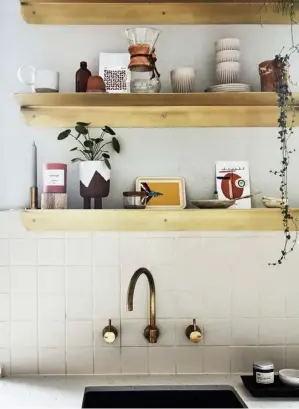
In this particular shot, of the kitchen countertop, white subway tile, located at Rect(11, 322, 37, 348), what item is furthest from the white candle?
the kitchen countertop

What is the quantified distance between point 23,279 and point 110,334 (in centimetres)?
40

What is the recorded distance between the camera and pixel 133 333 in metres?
2.32

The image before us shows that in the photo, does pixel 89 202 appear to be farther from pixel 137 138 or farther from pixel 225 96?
pixel 225 96

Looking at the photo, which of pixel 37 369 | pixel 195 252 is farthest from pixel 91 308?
pixel 195 252

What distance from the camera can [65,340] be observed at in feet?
7.56

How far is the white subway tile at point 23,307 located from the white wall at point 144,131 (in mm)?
360

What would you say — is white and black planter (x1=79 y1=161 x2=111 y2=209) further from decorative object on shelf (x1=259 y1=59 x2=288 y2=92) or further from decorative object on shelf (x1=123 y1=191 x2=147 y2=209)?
decorative object on shelf (x1=259 y1=59 x2=288 y2=92)

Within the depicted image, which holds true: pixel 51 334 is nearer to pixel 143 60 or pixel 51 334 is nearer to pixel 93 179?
pixel 93 179

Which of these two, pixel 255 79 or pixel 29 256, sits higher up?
pixel 255 79

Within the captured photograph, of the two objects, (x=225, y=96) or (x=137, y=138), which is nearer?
(x=225, y=96)

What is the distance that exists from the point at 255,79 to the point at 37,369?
56.0 inches

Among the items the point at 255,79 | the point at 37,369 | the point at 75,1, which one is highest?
the point at 75,1

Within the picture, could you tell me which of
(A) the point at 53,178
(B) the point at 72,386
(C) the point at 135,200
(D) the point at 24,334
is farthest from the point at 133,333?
(A) the point at 53,178

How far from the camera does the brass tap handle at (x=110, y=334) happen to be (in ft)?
7.31
